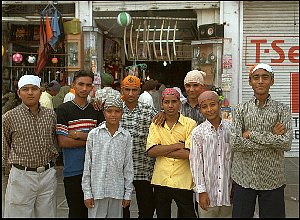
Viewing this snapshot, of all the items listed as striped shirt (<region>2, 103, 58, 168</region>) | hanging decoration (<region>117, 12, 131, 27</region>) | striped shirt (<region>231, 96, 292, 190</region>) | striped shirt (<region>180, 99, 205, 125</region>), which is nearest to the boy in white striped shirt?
striped shirt (<region>231, 96, 292, 190</region>)

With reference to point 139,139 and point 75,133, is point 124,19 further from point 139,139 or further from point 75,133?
point 75,133

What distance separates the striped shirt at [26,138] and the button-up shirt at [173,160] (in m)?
0.94

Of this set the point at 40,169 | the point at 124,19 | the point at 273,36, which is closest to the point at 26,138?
the point at 40,169

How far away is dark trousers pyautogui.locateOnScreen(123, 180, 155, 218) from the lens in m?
3.85

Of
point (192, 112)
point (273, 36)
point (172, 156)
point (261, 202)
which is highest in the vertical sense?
point (273, 36)

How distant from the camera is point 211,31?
8133 millimetres

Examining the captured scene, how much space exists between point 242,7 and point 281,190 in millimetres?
5896

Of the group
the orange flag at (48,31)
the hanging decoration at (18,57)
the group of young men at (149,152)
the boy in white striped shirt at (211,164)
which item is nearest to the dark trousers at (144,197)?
the group of young men at (149,152)

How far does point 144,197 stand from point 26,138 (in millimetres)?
1273

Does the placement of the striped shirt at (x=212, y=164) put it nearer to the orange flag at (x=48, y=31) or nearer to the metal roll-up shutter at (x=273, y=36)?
the metal roll-up shutter at (x=273, y=36)

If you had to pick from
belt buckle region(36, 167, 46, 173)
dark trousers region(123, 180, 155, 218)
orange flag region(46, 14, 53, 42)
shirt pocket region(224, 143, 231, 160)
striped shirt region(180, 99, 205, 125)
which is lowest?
dark trousers region(123, 180, 155, 218)

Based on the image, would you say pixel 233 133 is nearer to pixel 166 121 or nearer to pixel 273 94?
pixel 166 121

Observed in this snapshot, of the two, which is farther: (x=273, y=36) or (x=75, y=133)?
(x=273, y=36)

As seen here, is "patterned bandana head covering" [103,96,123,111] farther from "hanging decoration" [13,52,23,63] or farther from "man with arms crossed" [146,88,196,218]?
"hanging decoration" [13,52,23,63]
